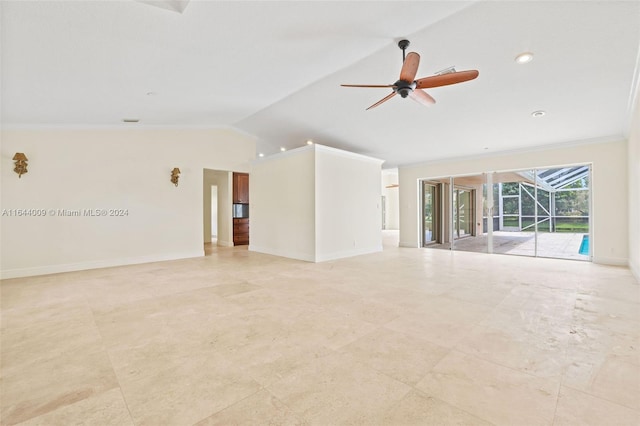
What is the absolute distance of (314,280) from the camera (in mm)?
4562

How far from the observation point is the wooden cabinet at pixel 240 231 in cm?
916

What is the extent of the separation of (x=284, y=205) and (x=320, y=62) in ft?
12.4

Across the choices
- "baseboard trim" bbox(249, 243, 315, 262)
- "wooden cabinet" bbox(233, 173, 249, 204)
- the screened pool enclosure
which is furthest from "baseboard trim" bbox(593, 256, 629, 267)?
"wooden cabinet" bbox(233, 173, 249, 204)

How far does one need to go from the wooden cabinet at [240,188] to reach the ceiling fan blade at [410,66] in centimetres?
667

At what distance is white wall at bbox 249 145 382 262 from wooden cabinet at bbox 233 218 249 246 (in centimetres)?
130

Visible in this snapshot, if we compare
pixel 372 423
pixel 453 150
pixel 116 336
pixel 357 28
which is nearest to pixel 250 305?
pixel 116 336

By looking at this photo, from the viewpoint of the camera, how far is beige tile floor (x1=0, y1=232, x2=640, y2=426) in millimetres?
1584

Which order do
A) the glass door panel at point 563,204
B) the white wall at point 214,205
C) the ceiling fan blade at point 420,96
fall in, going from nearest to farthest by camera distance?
the ceiling fan blade at point 420,96, the glass door panel at point 563,204, the white wall at point 214,205

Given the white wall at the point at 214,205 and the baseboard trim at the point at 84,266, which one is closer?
the baseboard trim at the point at 84,266

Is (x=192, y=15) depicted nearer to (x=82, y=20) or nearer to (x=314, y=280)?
(x=82, y=20)

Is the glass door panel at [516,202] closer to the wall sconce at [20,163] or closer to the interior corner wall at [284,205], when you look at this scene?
the interior corner wall at [284,205]

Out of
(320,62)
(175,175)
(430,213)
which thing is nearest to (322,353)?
(320,62)

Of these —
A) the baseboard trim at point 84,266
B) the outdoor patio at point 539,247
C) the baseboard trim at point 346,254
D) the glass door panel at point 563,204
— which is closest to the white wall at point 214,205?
the baseboard trim at point 84,266

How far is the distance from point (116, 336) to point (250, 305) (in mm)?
1304
